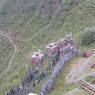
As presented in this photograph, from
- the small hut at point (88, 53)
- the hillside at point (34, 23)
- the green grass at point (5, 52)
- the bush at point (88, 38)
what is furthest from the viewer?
the green grass at point (5, 52)

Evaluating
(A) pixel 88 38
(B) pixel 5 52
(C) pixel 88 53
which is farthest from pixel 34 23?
(C) pixel 88 53

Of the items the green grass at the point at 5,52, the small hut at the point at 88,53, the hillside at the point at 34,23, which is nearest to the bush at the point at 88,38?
the small hut at the point at 88,53

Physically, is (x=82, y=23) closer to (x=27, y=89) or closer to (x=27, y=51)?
(x=27, y=51)

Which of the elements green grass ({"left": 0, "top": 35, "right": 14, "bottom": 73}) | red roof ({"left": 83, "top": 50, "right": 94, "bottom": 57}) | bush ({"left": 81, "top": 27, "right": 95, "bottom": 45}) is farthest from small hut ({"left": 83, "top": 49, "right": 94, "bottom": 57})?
green grass ({"left": 0, "top": 35, "right": 14, "bottom": 73})

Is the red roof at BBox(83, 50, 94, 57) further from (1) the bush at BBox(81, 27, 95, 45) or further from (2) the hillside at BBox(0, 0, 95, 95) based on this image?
(2) the hillside at BBox(0, 0, 95, 95)

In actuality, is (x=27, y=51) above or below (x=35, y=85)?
below

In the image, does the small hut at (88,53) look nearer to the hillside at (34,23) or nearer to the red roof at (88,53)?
the red roof at (88,53)

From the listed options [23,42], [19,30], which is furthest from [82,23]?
[19,30]

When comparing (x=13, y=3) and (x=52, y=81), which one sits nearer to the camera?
(x=52, y=81)
